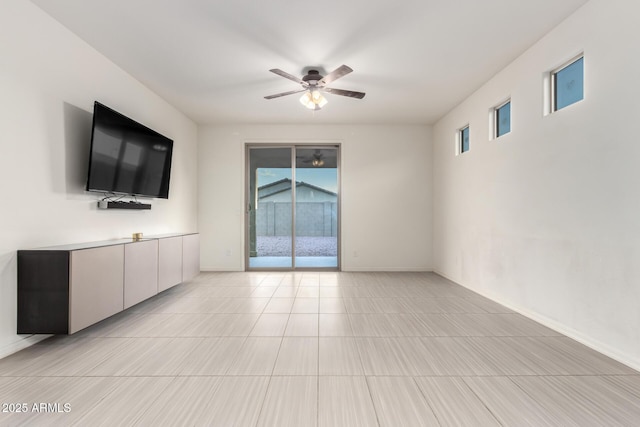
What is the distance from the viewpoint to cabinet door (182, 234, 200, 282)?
394 cm

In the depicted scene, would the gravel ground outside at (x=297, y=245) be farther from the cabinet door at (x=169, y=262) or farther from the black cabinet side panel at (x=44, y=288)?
the black cabinet side panel at (x=44, y=288)

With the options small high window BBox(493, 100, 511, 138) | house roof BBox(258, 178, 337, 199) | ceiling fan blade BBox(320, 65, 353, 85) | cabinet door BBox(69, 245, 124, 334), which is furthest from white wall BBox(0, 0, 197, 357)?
small high window BBox(493, 100, 511, 138)

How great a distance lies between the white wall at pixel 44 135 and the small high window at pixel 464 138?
4.60 meters

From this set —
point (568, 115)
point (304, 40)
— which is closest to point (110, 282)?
→ point (304, 40)

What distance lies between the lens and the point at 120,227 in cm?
329

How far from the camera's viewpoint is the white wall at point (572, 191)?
1994 mm

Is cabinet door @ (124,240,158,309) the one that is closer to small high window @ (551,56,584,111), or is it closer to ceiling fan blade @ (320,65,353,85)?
ceiling fan blade @ (320,65,353,85)

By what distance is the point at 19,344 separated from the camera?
7.16 ft

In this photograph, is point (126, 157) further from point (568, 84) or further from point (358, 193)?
point (568, 84)

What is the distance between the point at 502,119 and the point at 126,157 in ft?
14.2

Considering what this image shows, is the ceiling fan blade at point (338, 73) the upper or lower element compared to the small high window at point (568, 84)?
upper

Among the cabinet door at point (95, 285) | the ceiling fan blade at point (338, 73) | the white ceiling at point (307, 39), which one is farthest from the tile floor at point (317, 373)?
the white ceiling at point (307, 39)

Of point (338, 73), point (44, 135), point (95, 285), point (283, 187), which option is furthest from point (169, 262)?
point (338, 73)

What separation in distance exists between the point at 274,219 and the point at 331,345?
11.5 ft
